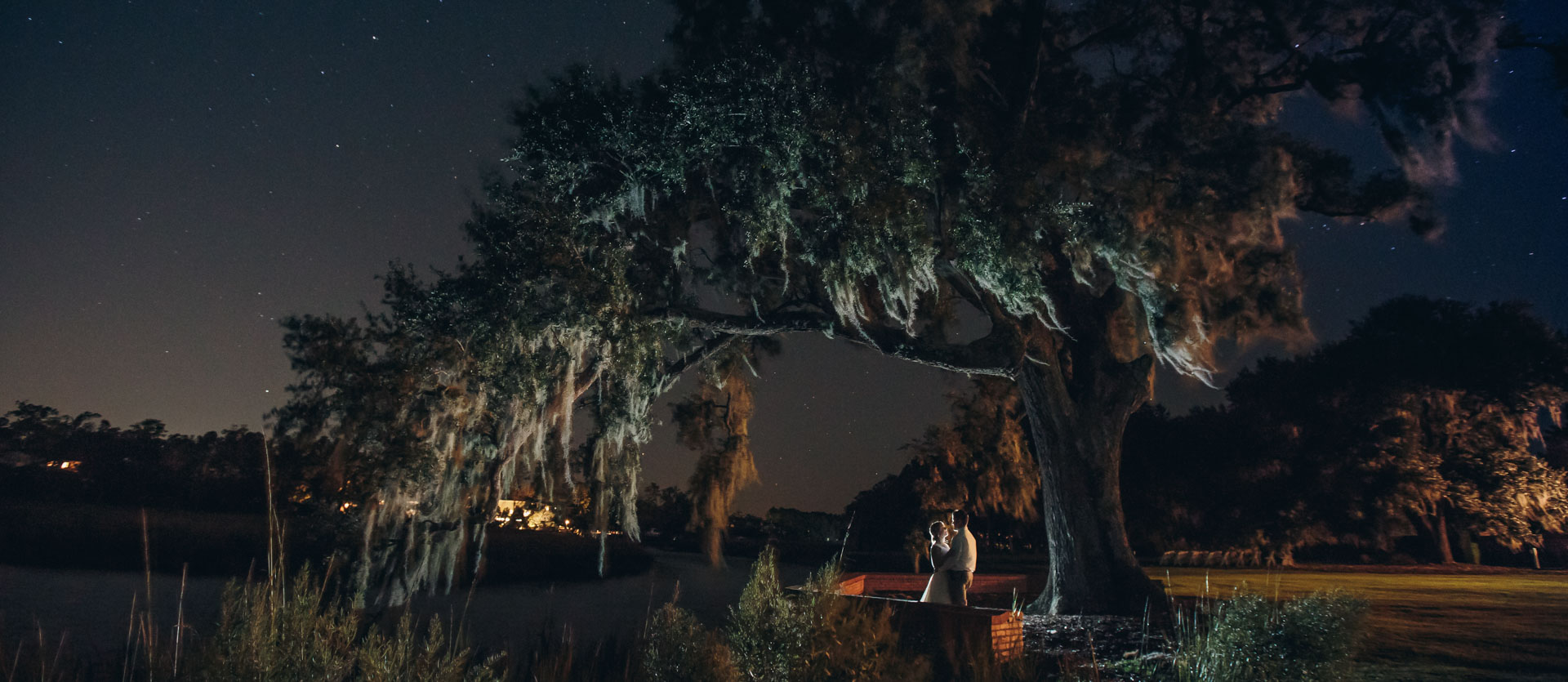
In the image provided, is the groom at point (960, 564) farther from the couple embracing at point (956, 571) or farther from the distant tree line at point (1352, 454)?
the distant tree line at point (1352, 454)

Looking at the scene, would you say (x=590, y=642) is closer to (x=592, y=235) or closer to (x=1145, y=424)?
(x=592, y=235)

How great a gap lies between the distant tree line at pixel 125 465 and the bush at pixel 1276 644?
28380mm

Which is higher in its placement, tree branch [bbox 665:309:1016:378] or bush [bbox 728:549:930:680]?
tree branch [bbox 665:309:1016:378]

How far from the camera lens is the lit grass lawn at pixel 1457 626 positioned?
6.72 m

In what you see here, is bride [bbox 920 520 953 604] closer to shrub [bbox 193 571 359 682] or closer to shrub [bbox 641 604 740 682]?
shrub [bbox 641 604 740 682]

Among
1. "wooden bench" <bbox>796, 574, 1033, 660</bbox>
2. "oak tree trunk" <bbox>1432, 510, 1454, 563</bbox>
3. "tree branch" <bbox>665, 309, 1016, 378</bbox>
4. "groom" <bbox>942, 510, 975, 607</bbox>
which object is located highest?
"tree branch" <bbox>665, 309, 1016, 378</bbox>

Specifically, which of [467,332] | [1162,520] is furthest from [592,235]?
[1162,520]

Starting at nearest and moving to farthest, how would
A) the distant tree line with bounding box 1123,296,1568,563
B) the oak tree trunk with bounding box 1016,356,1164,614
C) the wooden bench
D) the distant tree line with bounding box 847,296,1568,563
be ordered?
the wooden bench → the oak tree trunk with bounding box 1016,356,1164,614 → the distant tree line with bounding box 847,296,1568,563 → the distant tree line with bounding box 1123,296,1568,563

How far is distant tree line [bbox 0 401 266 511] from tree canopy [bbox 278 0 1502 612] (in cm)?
1950

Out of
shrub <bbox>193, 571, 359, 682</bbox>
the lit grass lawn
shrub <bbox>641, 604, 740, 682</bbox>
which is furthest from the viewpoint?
the lit grass lawn

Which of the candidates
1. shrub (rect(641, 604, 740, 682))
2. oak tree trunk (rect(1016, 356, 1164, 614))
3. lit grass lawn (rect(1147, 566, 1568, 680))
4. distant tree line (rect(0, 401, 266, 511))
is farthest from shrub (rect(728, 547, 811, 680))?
distant tree line (rect(0, 401, 266, 511))

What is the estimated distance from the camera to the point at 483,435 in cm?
1064

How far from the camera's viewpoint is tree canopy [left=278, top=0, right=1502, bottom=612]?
980cm

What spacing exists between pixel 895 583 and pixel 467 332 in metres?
8.21
